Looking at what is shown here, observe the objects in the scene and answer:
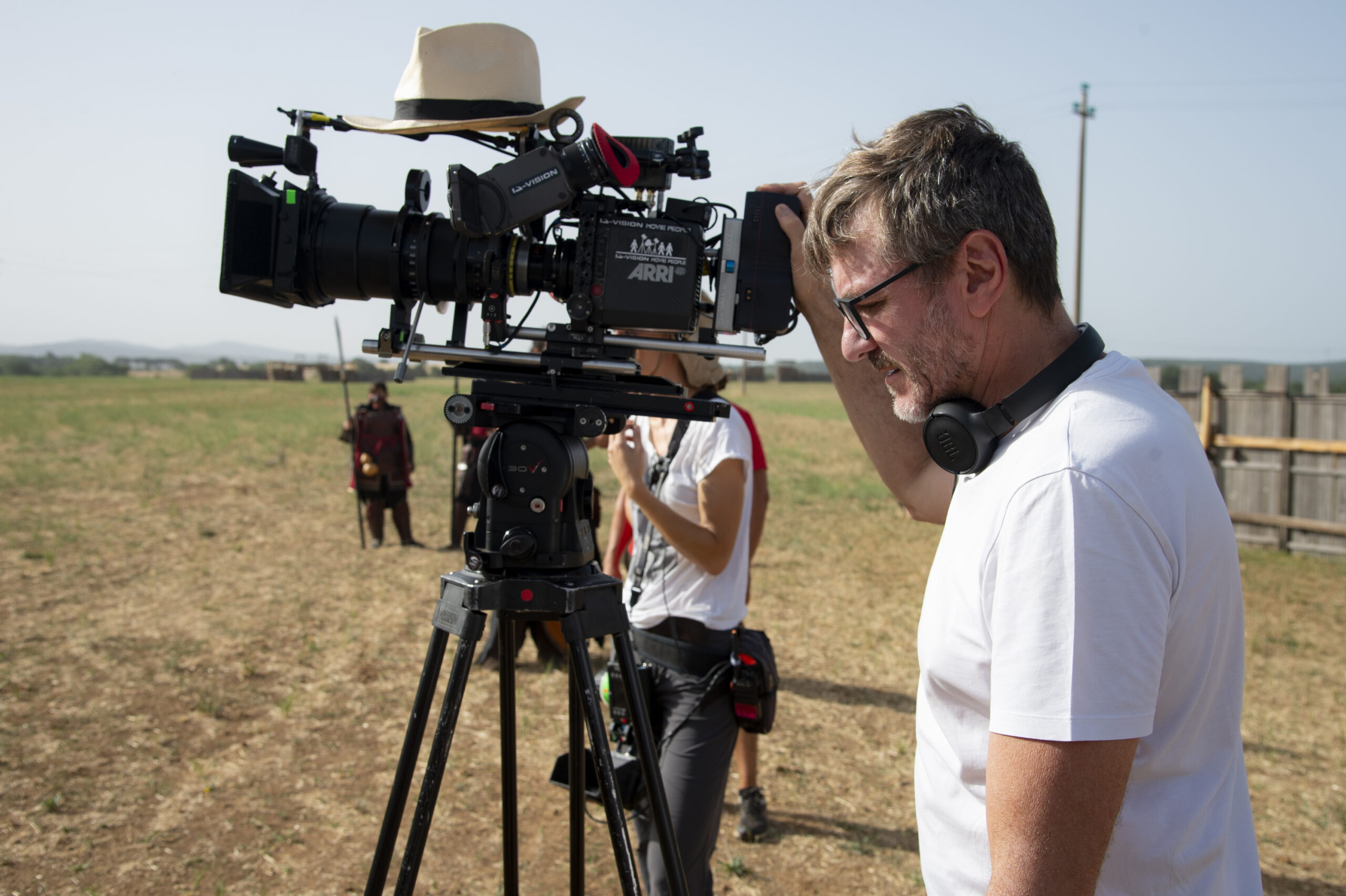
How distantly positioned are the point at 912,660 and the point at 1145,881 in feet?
18.5

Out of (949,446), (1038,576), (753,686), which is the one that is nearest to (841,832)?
(753,686)

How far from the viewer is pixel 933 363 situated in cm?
129

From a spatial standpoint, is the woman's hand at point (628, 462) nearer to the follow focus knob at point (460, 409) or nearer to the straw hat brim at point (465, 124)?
the follow focus knob at point (460, 409)

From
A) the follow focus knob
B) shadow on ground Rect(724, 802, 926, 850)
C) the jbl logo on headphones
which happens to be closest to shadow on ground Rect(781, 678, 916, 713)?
shadow on ground Rect(724, 802, 926, 850)

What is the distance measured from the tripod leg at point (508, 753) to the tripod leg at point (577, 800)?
155 mm

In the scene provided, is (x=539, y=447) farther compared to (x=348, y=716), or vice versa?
(x=348, y=716)

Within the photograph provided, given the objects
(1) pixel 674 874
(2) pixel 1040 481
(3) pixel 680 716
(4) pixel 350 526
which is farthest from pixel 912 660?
(4) pixel 350 526

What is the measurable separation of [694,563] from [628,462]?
1.40ft

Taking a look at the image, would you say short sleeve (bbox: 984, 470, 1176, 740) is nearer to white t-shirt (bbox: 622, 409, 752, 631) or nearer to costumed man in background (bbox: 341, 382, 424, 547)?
white t-shirt (bbox: 622, 409, 752, 631)

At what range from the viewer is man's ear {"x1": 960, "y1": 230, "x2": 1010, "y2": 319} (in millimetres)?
1165

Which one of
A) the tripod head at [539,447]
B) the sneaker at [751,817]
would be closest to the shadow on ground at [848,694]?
the sneaker at [751,817]

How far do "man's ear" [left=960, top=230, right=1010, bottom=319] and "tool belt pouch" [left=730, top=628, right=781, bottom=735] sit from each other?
5.99 feet

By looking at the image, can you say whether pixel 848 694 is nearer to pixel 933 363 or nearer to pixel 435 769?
pixel 435 769

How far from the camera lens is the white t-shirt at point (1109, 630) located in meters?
0.94
